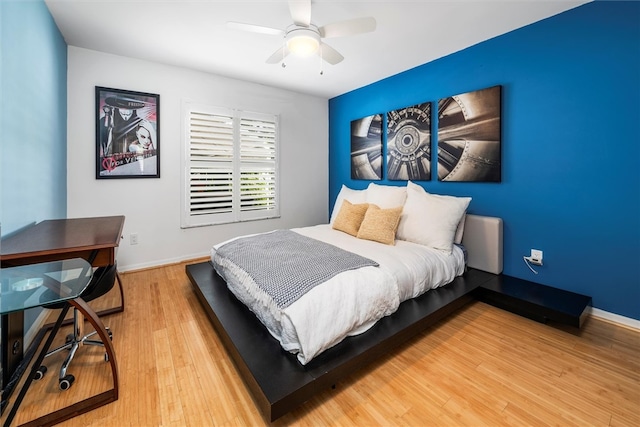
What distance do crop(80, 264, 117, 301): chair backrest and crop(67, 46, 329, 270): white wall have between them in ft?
5.82

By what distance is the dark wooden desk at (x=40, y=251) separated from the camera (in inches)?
55.3

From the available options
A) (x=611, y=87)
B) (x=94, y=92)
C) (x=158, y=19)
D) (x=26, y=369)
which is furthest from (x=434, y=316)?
(x=94, y=92)

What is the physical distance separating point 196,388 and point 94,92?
10.9 ft

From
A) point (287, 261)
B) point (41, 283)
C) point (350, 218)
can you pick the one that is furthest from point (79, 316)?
point (350, 218)

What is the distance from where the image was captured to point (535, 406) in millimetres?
1413

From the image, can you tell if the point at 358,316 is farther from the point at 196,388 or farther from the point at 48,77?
the point at 48,77

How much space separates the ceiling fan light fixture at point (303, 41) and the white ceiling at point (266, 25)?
1.02ft

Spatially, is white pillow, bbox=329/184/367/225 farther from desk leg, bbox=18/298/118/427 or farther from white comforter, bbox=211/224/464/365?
desk leg, bbox=18/298/118/427

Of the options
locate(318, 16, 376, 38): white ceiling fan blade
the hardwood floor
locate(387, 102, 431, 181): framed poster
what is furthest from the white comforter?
locate(318, 16, 376, 38): white ceiling fan blade

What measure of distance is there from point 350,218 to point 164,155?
249cm

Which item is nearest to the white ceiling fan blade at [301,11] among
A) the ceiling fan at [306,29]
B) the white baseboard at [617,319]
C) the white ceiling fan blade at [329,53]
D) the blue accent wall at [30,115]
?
the ceiling fan at [306,29]

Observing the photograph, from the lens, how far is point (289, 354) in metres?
1.53

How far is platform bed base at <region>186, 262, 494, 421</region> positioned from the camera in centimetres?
131

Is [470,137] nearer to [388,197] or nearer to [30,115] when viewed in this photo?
[388,197]
